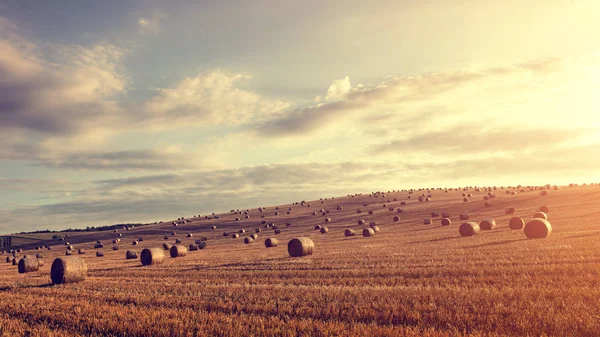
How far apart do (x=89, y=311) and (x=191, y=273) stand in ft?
30.4

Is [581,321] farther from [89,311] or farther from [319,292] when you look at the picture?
[89,311]

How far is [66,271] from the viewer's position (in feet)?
70.0

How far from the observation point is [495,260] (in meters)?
18.0

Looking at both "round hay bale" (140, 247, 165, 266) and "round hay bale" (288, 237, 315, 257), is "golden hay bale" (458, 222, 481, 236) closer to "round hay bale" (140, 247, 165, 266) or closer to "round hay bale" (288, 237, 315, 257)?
"round hay bale" (288, 237, 315, 257)

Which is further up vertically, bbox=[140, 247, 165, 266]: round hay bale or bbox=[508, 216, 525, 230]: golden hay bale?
bbox=[140, 247, 165, 266]: round hay bale

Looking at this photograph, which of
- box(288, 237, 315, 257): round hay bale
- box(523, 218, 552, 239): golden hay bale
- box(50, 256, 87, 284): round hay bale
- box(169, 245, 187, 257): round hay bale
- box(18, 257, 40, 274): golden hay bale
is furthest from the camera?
box(169, 245, 187, 257): round hay bale

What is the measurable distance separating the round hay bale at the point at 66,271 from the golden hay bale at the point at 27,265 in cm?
1501

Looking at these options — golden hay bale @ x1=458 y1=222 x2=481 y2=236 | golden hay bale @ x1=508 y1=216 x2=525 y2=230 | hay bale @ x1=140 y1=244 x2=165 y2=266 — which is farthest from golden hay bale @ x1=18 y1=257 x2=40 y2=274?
golden hay bale @ x1=508 y1=216 x2=525 y2=230

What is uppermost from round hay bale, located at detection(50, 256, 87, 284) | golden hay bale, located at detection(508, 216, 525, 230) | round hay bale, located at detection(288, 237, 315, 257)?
round hay bale, located at detection(50, 256, 87, 284)

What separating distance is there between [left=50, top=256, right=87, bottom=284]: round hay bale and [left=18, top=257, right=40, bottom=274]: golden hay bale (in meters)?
15.0

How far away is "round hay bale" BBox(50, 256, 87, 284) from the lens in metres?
21.3

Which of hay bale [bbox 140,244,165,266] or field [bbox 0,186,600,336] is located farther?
hay bale [bbox 140,244,165,266]

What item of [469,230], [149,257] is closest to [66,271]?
[149,257]

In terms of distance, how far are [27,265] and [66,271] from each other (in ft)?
52.3
